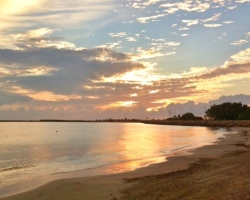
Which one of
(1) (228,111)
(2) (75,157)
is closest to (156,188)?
(2) (75,157)

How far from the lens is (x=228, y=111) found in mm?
158625

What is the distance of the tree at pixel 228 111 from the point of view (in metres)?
152

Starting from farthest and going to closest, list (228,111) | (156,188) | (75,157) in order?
1. (228,111)
2. (75,157)
3. (156,188)

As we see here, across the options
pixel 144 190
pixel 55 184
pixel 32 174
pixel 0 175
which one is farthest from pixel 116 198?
pixel 0 175

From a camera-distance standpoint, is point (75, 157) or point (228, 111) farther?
point (228, 111)

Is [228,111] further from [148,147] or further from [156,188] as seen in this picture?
[156,188]

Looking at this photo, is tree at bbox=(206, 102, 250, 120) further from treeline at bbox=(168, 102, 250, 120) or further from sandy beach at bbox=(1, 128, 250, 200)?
sandy beach at bbox=(1, 128, 250, 200)

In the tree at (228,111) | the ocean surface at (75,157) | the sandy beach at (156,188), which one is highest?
the tree at (228,111)

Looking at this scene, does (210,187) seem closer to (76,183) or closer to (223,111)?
(76,183)

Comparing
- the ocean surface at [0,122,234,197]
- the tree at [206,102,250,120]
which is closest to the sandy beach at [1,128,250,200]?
the ocean surface at [0,122,234,197]

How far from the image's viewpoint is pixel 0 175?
82.8 feet

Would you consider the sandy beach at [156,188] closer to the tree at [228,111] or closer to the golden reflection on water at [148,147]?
the golden reflection on water at [148,147]

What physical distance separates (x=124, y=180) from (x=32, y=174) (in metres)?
9.84

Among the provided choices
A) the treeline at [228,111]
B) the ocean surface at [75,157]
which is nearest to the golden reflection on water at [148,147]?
the ocean surface at [75,157]
